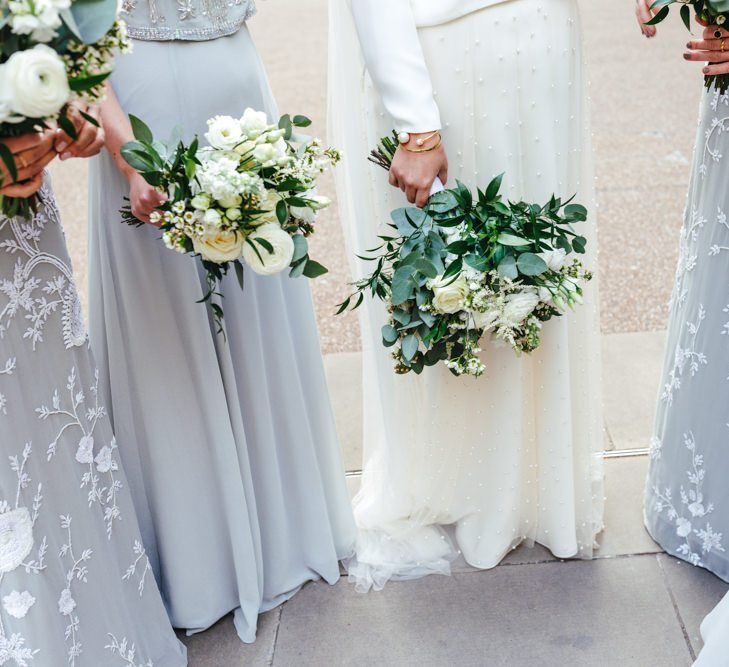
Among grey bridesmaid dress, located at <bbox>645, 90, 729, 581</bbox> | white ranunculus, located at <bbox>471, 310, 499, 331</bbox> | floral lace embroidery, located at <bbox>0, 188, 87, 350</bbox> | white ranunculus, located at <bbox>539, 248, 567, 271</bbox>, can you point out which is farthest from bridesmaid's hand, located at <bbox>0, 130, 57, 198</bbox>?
grey bridesmaid dress, located at <bbox>645, 90, 729, 581</bbox>

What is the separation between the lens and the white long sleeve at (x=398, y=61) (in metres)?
2.20

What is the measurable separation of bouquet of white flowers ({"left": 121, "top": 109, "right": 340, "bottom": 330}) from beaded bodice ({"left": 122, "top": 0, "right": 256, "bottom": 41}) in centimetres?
30

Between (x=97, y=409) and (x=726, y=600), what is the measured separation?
1636 millimetres

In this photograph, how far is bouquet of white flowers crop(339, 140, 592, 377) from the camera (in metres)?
2.17

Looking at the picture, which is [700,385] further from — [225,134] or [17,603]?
[17,603]

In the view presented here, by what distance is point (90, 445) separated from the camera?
2.07 m

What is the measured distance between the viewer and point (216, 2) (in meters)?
2.10

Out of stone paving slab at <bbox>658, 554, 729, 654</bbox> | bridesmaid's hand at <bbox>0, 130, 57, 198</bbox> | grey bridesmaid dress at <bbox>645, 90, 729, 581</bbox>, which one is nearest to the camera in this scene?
bridesmaid's hand at <bbox>0, 130, 57, 198</bbox>

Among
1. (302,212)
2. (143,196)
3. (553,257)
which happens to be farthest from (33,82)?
(553,257)

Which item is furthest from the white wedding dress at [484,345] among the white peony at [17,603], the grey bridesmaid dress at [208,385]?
the white peony at [17,603]

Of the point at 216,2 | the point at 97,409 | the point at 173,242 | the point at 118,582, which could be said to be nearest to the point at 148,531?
the point at 118,582

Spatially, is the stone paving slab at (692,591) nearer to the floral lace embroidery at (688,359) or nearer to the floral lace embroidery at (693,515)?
the floral lace embroidery at (693,515)

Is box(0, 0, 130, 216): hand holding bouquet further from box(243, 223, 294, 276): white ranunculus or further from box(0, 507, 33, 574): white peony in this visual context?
box(0, 507, 33, 574): white peony

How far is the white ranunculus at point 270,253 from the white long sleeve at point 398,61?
0.54 metres
